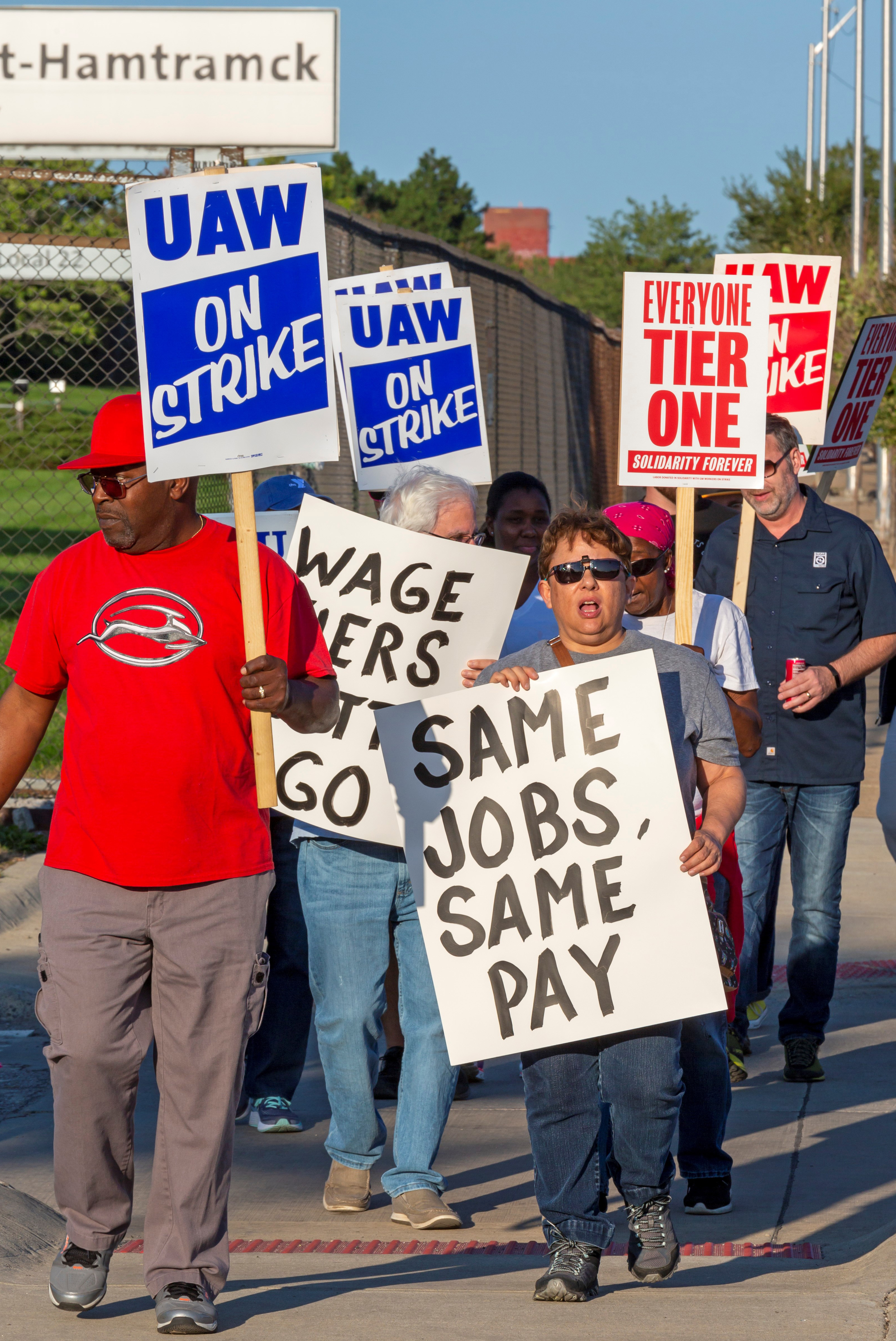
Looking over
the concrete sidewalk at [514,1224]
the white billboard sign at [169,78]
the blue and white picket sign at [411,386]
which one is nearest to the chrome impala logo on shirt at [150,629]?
the concrete sidewalk at [514,1224]

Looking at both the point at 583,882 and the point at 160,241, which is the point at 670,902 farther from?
the point at 160,241

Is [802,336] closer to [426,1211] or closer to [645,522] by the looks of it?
[645,522]

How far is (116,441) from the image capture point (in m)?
3.84

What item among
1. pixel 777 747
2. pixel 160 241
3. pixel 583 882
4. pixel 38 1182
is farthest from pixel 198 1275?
pixel 777 747

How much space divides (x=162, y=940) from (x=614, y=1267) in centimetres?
149

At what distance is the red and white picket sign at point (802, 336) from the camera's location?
6.91 m

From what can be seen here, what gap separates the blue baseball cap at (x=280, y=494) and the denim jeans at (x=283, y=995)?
3.29ft

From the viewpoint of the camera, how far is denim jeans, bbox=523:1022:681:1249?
3941 mm

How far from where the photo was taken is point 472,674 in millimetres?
4840

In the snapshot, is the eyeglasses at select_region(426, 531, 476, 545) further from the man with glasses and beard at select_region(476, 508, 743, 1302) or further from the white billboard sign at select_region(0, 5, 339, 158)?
the white billboard sign at select_region(0, 5, 339, 158)

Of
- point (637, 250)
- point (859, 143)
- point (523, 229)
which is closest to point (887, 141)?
point (859, 143)

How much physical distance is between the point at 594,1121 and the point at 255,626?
4.41 ft

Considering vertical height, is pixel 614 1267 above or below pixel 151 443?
below

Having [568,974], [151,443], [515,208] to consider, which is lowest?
[568,974]
